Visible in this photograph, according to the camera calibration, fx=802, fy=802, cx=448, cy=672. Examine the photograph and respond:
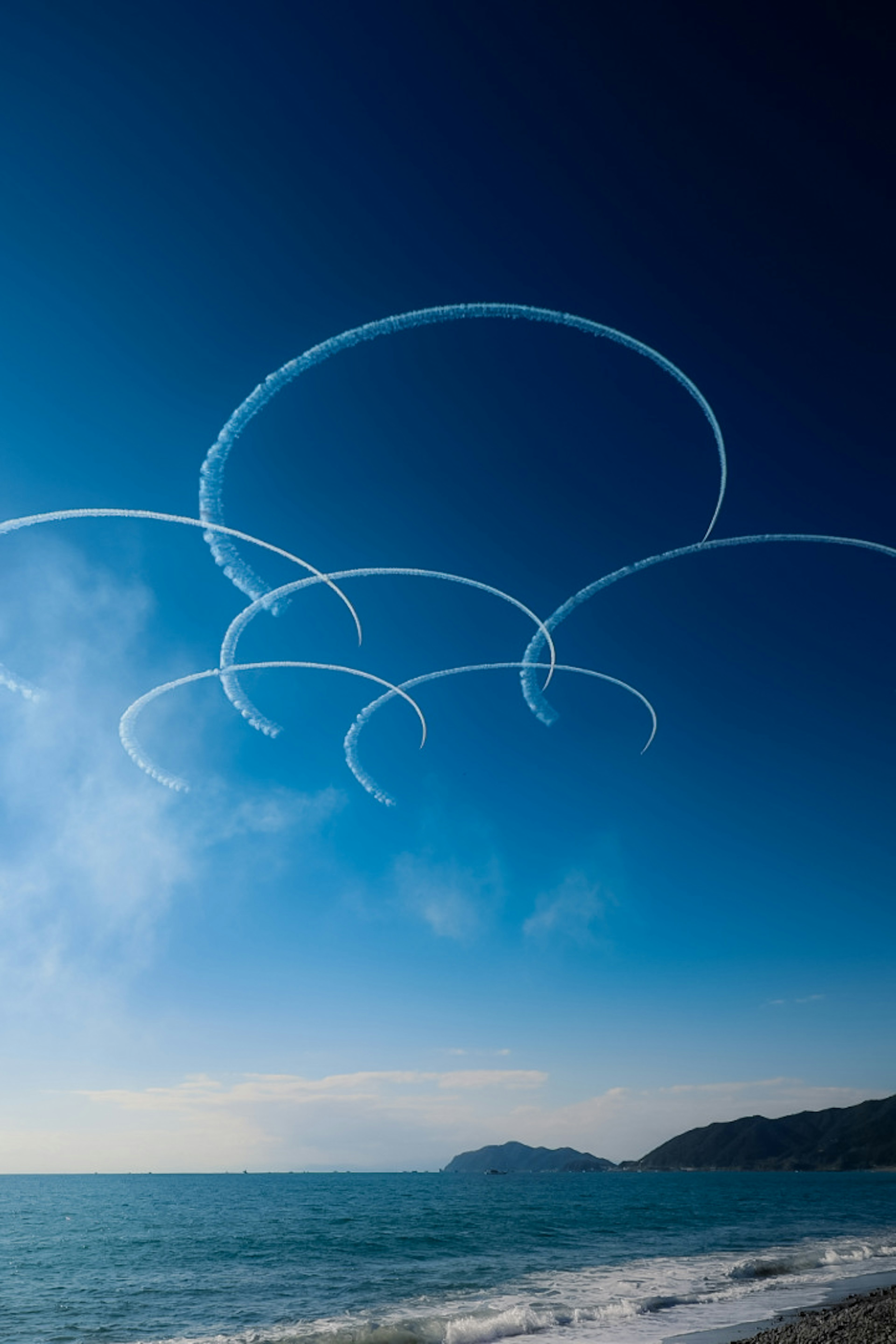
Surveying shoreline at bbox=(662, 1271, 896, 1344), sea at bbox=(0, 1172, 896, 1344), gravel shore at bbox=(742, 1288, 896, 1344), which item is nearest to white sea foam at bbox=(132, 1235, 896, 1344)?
sea at bbox=(0, 1172, 896, 1344)

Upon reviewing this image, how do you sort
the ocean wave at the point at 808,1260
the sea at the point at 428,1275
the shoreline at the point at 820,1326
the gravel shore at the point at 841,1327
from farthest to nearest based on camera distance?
the ocean wave at the point at 808,1260, the sea at the point at 428,1275, the shoreline at the point at 820,1326, the gravel shore at the point at 841,1327

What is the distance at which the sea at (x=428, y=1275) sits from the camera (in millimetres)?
32344

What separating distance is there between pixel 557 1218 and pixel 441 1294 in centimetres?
6373

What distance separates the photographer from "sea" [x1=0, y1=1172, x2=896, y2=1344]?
32344 mm

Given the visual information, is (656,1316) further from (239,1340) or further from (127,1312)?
(127,1312)

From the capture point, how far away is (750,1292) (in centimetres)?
3803

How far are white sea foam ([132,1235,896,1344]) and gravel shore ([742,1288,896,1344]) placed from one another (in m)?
2.56

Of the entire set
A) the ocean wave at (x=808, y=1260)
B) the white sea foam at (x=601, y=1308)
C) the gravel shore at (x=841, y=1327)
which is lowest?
the ocean wave at (x=808, y=1260)

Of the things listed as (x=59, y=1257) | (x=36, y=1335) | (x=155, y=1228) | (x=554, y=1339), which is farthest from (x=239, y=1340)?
(x=155, y=1228)

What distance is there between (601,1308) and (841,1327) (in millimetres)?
12352

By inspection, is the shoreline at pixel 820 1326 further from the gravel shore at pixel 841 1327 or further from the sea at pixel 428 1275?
the sea at pixel 428 1275

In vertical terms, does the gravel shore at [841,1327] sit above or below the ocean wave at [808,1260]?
above

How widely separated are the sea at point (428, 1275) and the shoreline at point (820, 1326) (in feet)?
2.98

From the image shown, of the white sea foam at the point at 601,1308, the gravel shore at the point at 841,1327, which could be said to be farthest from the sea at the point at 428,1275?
the gravel shore at the point at 841,1327
